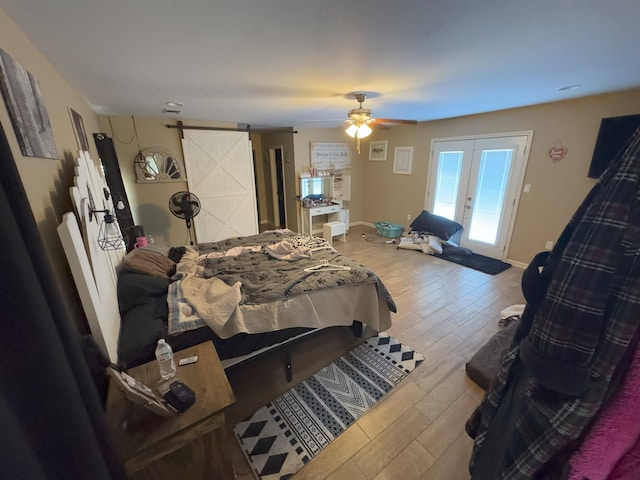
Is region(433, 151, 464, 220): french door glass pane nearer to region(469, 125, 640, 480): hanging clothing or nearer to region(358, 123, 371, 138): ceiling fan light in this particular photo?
region(358, 123, 371, 138): ceiling fan light

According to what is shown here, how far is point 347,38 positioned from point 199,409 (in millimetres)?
2004

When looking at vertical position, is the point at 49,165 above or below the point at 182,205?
above

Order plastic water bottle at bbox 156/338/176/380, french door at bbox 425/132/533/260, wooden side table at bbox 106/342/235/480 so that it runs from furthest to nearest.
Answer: french door at bbox 425/132/533/260, plastic water bottle at bbox 156/338/176/380, wooden side table at bbox 106/342/235/480

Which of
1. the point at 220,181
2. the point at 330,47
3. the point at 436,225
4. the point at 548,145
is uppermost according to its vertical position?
the point at 330,47

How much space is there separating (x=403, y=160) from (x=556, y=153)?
2448 millimetres

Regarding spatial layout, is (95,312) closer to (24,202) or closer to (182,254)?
(24,202)

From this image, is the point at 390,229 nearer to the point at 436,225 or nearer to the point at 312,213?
the point at 436,225

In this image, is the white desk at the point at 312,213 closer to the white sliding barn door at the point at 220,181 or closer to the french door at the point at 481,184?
the white sliding barn door at the point at 220,181

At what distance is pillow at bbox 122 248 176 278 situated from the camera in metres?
1.97

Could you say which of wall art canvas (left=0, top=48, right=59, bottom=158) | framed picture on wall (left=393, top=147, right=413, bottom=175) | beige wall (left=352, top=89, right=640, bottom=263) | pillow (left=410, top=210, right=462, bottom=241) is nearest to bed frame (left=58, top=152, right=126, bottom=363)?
wall art canvas (left=0, top=48, right=59, bottom=158)

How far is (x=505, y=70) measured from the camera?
2.03 meters

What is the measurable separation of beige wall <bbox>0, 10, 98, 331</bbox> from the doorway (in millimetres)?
4097

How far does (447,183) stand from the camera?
4.66m

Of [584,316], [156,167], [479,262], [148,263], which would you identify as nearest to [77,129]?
[148,263]
